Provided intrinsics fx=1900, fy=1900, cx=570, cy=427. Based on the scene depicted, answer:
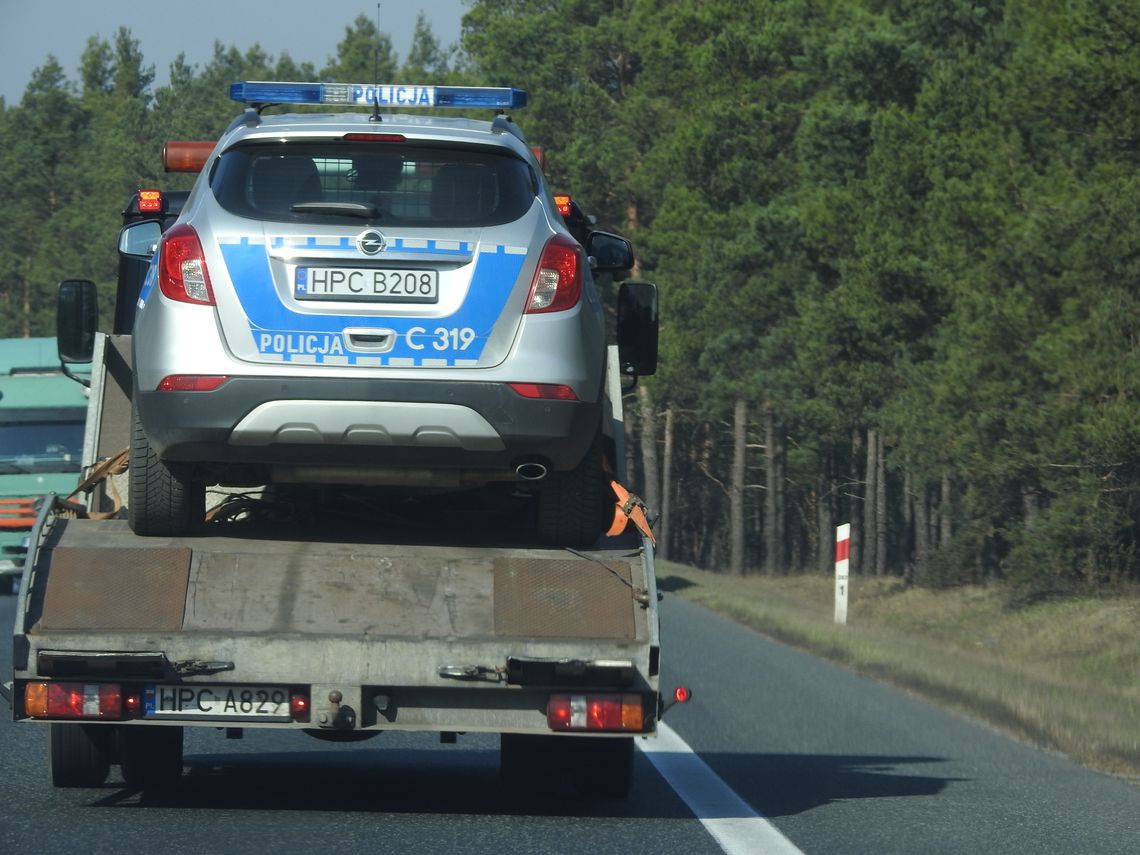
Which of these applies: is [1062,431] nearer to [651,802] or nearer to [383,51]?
[651,802]

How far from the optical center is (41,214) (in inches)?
4454

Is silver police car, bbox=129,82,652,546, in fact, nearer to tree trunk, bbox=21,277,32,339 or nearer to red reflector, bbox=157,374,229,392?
red reflector, bbox=157,374,229,392

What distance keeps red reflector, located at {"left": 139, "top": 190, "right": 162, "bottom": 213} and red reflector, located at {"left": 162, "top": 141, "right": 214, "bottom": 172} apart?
0.37 metres

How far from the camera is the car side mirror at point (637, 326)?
9094 mm

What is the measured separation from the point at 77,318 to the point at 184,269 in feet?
7.40

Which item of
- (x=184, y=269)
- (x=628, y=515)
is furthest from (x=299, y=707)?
(x=184, y=269)

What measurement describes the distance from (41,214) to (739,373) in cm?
7129

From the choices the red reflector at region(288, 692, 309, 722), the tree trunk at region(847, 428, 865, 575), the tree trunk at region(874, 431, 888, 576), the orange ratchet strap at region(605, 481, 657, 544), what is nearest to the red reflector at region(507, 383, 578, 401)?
the orange ratchet strap at region(605, 481, 657, 544)

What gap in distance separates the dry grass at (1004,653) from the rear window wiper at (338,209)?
19.4 feet

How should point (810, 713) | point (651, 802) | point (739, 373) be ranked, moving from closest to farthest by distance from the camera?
1. point (651, 802)
2. point (810, 713)
3. point (739, 373)

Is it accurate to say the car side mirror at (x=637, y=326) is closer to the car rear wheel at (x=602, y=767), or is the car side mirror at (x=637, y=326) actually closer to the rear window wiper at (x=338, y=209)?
the car rear wheel at (x=602, y=767)

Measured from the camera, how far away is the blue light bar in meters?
8.68

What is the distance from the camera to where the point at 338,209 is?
7.44 m

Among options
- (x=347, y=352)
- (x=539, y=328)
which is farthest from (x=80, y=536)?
(x=539, y=328)
